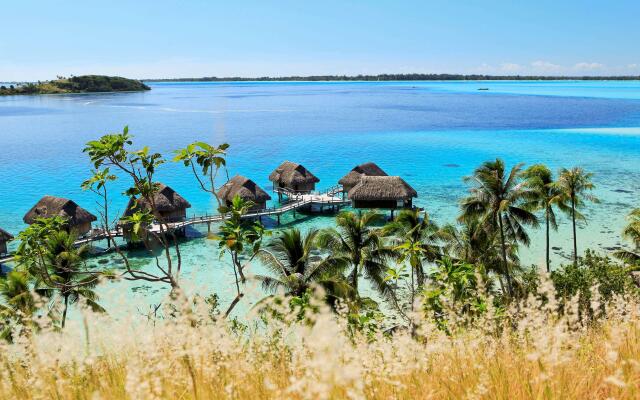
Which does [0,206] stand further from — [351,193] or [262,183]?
[351,193]

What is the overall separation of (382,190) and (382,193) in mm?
264

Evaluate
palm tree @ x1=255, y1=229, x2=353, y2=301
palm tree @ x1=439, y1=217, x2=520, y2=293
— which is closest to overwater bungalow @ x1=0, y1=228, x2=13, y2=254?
palm tree @ x1=255, y1=229, x2=353, y2=301

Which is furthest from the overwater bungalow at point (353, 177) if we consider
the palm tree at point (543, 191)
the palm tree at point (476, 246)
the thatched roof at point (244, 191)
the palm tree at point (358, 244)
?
the palm tree at point (358, 244)

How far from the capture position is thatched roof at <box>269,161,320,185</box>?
41438mm

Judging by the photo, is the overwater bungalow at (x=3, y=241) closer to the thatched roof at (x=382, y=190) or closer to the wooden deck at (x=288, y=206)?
the wooden deck at (x=288, y=206)

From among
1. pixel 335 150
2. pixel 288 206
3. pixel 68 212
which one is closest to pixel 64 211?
Result: pixel 68 212

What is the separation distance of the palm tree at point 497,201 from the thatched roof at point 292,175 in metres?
20.4

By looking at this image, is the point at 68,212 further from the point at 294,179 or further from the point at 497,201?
the point at 497,201

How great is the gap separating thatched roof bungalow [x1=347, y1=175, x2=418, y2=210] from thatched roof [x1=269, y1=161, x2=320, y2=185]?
536cm

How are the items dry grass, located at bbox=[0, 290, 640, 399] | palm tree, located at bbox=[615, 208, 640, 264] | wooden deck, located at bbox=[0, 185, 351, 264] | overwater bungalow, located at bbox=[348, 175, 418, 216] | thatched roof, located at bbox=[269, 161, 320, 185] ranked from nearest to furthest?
dry grass, located at bbox=[0, 290, 640, 399], palm tree, located at bbox=[615, 208, 640, 264], wooden deck, located at bbox=[0, 185, 351, 264], overwater bungalow, located at bbox=[348, 175, 418, 216], thatched roof, located at bbox=[269, 161, 320, 185]

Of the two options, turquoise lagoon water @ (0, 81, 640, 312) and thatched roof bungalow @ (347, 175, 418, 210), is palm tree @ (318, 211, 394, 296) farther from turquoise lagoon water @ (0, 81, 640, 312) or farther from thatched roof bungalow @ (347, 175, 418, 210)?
thatched roof bungalow @ (347, 175, 418, 210)

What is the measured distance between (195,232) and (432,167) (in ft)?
104

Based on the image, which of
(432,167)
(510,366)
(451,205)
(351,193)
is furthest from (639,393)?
(432,167)

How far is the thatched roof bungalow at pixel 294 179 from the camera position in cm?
4144
